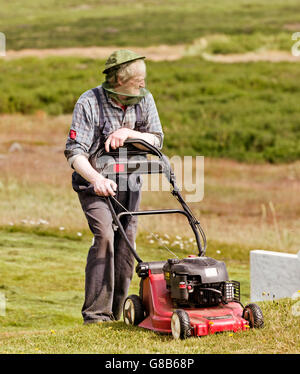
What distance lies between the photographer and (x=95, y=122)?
5.22 m

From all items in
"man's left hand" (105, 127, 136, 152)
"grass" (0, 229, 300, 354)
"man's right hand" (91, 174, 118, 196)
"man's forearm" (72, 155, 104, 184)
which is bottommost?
"grass" (0, 229, 300, 354)

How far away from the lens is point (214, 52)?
40719 mm

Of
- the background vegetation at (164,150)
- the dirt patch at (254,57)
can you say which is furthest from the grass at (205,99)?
the dirt patch at (254,57)

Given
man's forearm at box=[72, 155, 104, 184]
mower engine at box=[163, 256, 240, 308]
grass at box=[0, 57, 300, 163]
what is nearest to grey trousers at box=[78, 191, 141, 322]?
man's forearm at box=[72, 155, 104, 184]

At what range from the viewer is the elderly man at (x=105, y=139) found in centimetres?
510

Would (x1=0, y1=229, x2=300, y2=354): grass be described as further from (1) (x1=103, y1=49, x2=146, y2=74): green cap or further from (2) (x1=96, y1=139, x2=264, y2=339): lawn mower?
(1) (x1=103, y1=49, x2=146, y2=74): green cap

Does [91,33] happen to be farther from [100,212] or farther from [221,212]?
[100,212]

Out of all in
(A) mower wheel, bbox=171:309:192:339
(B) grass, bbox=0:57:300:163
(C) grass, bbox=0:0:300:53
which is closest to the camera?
(A) mower wheel, bbox=171:309:192:339

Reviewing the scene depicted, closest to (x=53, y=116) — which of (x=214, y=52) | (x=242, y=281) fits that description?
(x=214, y=52)

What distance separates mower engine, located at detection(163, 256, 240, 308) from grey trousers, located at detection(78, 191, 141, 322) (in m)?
0.66

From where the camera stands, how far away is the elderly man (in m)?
5.10

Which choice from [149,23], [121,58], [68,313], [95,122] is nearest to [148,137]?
[95,122]
